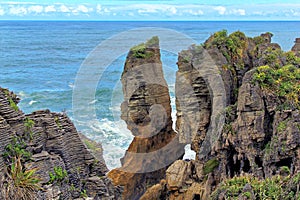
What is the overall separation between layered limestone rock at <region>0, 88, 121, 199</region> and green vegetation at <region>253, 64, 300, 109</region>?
9536 mm

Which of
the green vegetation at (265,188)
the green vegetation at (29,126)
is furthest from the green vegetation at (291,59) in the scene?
the green vegetation at (29,126)

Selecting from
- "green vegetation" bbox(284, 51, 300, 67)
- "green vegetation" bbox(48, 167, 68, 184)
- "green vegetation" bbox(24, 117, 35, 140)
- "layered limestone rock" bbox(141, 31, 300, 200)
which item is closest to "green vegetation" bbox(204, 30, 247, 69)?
"layered limestone rock" bbox(141, 31, 300, 200)

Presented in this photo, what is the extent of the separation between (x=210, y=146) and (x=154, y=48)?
767cm

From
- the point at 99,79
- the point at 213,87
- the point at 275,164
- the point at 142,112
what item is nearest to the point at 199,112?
the point at 213,87

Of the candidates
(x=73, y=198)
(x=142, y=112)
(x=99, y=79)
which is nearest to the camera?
(x=73, y=198)

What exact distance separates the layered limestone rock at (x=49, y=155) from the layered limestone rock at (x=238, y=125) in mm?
4804

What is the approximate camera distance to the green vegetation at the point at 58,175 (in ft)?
43.8

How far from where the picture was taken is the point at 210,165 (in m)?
23.5

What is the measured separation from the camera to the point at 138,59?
28.1 m

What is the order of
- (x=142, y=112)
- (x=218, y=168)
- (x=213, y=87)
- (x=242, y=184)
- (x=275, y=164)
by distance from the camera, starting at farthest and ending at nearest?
(x=142, y=112), (x=213, y=87), (x=218, y=168), (x=275, y=164), (x=242, y=184)

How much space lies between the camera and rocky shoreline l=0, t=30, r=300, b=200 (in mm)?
13672

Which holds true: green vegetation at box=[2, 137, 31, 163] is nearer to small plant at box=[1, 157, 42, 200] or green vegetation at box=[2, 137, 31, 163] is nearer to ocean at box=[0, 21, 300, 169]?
small plant at box=[1, 157, 42, 200]

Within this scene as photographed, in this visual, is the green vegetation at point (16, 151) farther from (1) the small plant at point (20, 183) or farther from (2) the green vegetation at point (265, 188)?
(2) the green vegetation at point (265, 188)

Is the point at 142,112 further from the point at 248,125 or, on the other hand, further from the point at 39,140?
the point at 39,140
